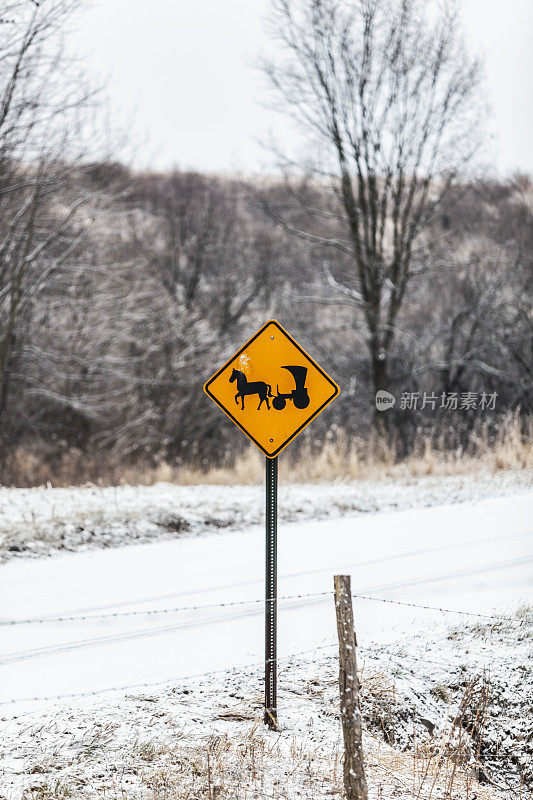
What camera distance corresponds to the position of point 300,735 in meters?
4.06

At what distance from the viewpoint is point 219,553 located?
300 inches

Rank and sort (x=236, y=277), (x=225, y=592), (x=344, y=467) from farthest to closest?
1. (x=236, y=277)
2. (x=344, y=467)
3. (x=225, y=592)

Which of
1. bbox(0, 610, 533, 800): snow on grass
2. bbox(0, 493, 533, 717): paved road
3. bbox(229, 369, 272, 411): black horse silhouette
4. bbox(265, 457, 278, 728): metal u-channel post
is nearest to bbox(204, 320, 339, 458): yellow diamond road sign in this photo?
bbox(229, 369, 272, 411): black horse silhouette

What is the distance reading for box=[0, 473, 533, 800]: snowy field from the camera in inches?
153

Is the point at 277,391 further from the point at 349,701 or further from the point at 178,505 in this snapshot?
the point at 178,505

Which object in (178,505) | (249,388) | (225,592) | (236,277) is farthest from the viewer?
(236,277)

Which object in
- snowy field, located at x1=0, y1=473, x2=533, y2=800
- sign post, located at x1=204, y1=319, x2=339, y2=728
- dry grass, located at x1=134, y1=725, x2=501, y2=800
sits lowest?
dry grass, located at x1=134, y1=725, x2=501, y2=800

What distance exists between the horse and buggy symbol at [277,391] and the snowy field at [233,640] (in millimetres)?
1724

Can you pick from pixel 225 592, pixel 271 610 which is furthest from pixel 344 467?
pixel 271 610

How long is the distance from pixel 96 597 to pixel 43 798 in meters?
2.74

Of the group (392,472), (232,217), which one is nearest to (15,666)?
(392,472)

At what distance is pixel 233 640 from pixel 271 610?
127 cm

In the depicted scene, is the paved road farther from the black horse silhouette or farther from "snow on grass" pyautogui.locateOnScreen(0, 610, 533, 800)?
the black horse silhouette

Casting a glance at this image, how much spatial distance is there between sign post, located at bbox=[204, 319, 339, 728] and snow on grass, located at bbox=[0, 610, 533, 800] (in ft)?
1.03
